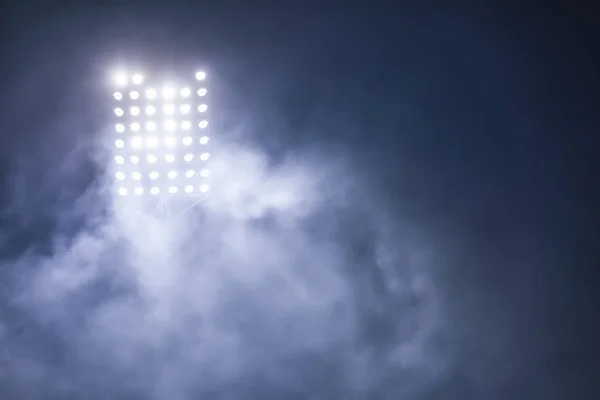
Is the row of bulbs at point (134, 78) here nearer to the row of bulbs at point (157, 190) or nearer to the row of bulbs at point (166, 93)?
the row of bulbs at point (166, 93)

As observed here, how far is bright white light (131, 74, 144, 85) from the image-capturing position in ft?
14.1

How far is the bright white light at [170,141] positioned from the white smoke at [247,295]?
0.83 feet

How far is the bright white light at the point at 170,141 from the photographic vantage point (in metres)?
4.39

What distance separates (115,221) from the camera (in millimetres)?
4406

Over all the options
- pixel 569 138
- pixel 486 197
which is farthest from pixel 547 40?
pixel 486 197

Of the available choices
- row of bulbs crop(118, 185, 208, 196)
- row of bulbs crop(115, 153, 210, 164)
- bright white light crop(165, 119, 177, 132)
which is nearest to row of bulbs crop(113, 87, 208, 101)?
bright white light crop(165, 119, 177, 132)

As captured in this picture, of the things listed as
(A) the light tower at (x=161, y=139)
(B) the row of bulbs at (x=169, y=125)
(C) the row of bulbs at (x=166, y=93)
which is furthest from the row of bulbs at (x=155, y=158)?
(C) the row of bulbs at (x=166, y=93)

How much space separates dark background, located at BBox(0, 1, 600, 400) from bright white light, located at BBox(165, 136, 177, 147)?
29 centimetres

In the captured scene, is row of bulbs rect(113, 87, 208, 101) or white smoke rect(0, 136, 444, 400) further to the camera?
white smoke rect(0, 136, 444, 400)

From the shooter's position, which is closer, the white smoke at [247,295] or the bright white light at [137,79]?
the bright white light at [137,79]

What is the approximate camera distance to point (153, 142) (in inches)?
172

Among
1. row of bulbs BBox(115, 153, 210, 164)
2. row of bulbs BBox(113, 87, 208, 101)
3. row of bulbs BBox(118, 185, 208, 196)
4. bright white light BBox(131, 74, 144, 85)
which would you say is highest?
bright white light BBox(131, 74, 144, 85)

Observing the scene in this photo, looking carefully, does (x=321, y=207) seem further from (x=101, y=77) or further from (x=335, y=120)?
(x=101, y=77)

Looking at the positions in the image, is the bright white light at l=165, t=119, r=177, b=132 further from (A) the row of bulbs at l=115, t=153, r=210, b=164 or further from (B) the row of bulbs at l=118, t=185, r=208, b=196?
(B) the row of bulbs at l=118, t=185, r=208, b=196
